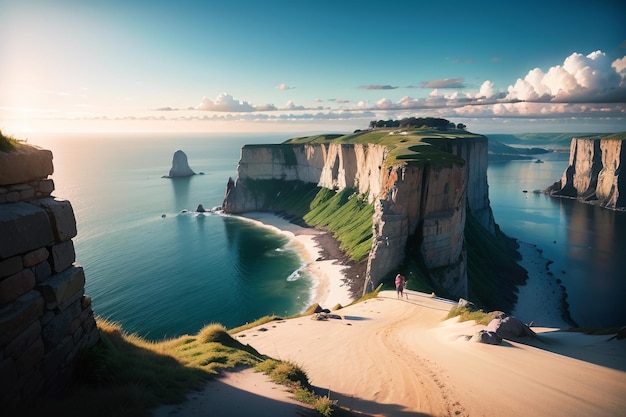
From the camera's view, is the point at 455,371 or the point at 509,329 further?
the point at 509,329

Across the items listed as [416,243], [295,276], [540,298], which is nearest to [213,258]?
[295,276]

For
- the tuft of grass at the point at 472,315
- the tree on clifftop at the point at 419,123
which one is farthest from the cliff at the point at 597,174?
the tuft of grass at the point at 472,315

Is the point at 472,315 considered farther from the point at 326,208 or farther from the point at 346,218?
the point at 326,208

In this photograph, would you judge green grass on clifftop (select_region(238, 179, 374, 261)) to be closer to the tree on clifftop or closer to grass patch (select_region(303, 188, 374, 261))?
grass patch (select_region(303, 188, 374, 261))

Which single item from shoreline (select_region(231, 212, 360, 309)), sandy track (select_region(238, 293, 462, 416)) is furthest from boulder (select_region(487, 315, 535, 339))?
shoreline (select_region(231, 212, 360, 309))

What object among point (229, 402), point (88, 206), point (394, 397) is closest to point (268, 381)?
point (229, 402)
